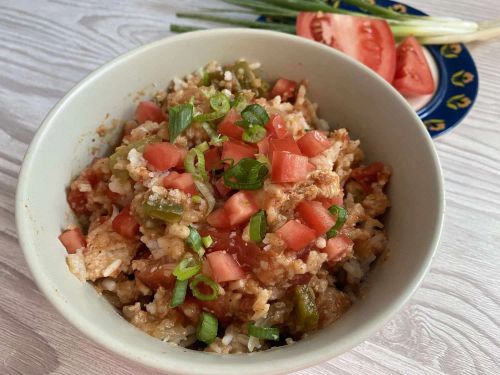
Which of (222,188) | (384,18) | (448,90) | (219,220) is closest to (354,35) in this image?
(384,18)

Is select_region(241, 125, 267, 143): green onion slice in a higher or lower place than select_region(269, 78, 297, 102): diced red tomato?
higher

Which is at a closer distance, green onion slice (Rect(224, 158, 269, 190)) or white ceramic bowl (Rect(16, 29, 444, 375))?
white ceramic bowl (Rect(16, 29, 444, 375))

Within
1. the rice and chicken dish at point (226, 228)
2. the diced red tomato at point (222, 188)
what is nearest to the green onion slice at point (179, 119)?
the rice and chicken dish at point (226, 228)

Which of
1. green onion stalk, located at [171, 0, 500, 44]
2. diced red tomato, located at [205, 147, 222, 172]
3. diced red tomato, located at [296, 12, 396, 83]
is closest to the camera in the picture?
diced red tomato, located at [205, 147, 222, 172]

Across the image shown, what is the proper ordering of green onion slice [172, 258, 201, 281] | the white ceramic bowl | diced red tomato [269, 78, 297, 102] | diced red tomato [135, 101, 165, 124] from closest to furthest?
the white ceramic bowl < green onion slice [172, 258, 201, 281] < diced red tomato [135, 101, 165, 124] < diced red tomato [269, 78, 297, 102]

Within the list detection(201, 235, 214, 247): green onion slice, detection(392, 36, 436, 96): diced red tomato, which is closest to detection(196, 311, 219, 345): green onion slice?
detection(201, 235, 214, 247): green onion slice

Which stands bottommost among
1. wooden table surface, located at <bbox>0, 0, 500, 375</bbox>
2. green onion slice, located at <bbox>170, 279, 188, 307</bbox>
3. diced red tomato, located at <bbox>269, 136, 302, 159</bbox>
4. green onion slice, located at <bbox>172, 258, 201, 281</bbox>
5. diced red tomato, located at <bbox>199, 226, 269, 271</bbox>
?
wooden table surface, located at <bbox>0, 0, 500, 375</bbox>

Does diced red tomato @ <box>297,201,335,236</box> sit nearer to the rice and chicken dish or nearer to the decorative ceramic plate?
the rice and chicken dish
